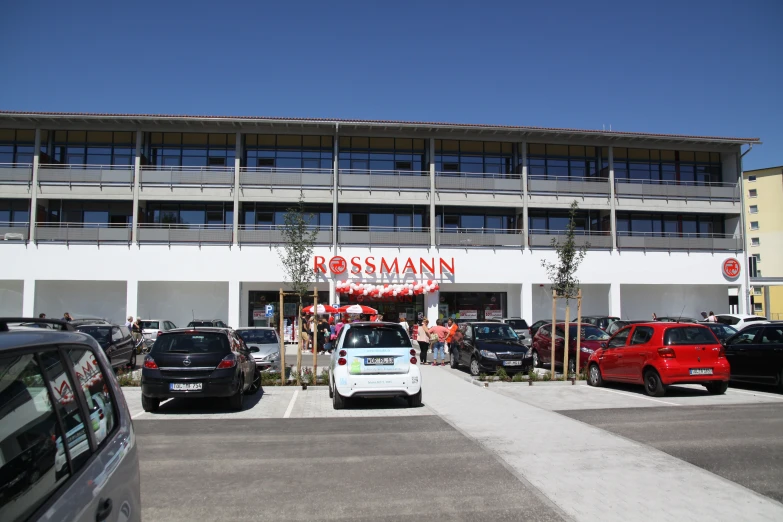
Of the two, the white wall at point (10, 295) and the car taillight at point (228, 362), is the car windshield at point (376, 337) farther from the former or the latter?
the white wall at point (10, 295)

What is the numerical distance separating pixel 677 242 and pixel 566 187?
773cm

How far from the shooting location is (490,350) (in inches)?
707

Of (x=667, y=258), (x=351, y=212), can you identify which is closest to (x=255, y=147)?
(x=351, y=212)

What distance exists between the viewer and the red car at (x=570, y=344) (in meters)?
18.4

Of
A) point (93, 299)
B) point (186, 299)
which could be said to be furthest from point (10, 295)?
point (186, 299)

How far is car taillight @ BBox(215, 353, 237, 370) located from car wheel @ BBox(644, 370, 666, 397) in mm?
8697

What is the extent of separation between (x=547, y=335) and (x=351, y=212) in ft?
60.8

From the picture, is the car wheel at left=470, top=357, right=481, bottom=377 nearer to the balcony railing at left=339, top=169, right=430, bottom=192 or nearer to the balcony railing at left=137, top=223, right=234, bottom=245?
the balcony railing at left=339, top=169, right=430, bottom=192

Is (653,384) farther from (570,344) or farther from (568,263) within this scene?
(568,263)

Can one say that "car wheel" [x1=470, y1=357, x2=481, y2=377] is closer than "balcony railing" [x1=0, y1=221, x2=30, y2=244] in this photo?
Yes

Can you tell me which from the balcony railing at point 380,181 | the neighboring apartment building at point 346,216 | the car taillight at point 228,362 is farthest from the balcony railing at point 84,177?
the car taillight at point 228,362

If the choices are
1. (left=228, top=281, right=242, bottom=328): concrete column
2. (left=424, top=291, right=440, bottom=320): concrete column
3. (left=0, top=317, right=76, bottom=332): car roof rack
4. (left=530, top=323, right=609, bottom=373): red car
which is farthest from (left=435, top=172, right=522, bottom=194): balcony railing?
(left=0, top=317, right=76, bottom=332): car roof rack

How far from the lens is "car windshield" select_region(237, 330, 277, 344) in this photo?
1922 cm

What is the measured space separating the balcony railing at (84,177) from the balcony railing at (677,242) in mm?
28879
